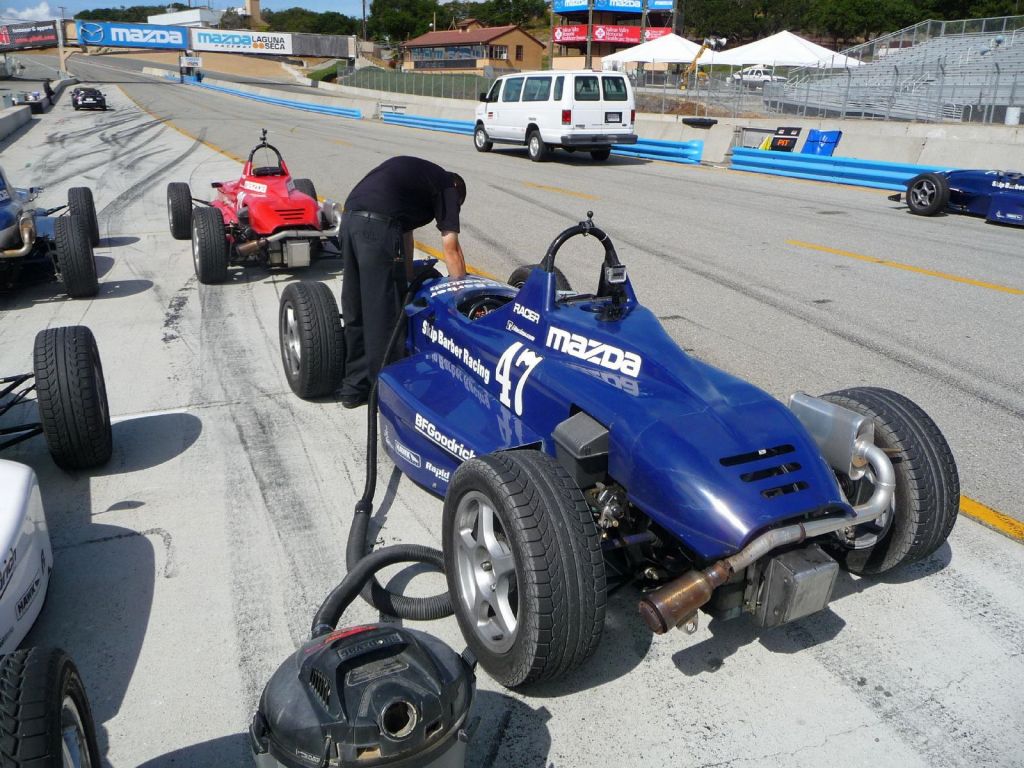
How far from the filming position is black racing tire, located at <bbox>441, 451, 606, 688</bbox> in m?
2.86

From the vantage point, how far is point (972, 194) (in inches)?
549

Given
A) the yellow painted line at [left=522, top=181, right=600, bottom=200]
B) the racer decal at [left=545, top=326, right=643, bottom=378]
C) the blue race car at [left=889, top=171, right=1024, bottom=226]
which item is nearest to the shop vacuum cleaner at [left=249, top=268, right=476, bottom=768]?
the racer decal at [left=545, top=326, right=643, bottom=378]

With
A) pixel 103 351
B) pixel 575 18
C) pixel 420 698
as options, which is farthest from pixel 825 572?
pixel 575 18

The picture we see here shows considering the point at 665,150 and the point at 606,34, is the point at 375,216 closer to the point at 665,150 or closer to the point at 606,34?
the point at 665,150

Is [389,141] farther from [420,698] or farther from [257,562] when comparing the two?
[420,698]

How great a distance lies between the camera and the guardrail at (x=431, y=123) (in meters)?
34.0

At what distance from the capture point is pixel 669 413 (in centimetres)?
338

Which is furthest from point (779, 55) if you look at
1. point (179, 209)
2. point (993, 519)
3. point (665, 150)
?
point (993, 519)

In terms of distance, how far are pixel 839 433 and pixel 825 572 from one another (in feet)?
2.61

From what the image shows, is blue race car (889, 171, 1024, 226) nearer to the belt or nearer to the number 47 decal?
the belt

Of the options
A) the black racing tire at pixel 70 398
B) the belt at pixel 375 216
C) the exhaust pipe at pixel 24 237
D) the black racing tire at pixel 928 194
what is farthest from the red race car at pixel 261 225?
the black racing tire at pixel 928 194

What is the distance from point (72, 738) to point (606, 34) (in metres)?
90.0

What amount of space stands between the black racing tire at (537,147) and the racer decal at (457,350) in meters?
18.2

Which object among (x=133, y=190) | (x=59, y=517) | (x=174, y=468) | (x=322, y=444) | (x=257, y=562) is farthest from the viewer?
(x=133, y=190)
